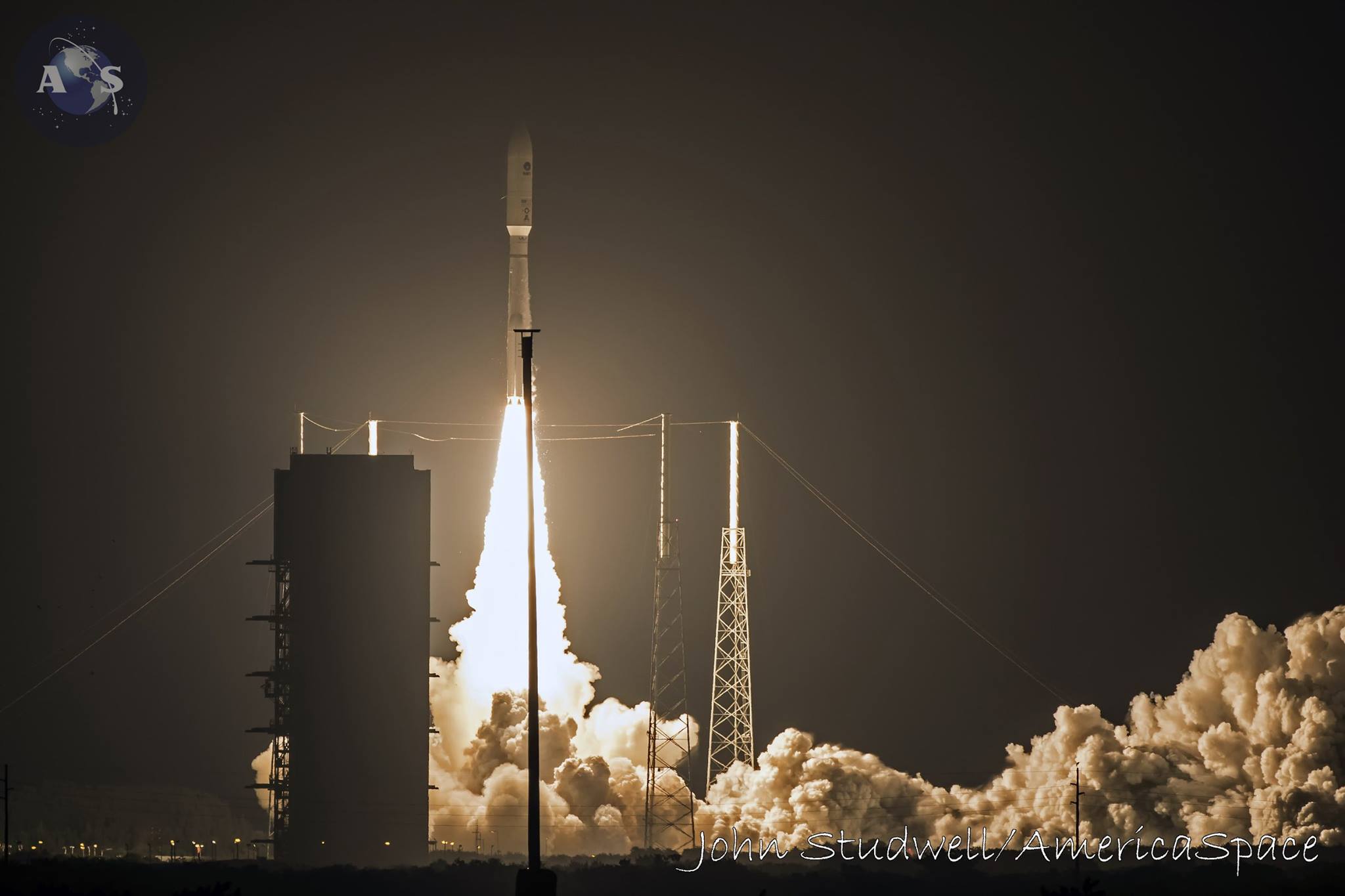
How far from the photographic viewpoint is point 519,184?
104625 millimetres

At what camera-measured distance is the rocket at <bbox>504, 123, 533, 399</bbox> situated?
10325 centimetres

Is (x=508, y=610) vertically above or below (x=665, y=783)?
above

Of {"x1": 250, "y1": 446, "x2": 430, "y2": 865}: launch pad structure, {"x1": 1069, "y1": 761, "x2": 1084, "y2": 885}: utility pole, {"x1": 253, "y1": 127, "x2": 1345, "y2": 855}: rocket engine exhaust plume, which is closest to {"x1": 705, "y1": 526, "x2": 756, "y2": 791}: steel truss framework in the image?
{"x1": 253, "y1": 127, "x2": 1345, "y2": 855}: rocket engine exhaust plume

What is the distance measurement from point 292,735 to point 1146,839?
28926 millimetres

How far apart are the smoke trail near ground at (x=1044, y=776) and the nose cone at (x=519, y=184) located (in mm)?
9102

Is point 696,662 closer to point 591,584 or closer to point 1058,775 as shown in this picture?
point 591,584

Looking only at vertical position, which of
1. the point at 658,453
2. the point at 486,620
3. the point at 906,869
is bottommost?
the point at 906,869

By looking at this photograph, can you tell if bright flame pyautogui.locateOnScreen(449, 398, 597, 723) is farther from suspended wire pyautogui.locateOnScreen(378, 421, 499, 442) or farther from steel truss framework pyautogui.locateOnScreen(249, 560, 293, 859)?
suspended wire pyautogui.locateOnScreen(378, 421, 499, 442)

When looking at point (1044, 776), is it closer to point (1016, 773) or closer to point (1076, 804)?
point (1016, 773)

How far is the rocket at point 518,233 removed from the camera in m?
103

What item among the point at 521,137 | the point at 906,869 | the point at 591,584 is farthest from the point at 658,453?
the point at 906,869

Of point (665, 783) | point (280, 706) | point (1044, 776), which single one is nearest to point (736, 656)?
point (665, 783)

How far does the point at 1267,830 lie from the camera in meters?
88.1

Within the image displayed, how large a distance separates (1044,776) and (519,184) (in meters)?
31.8
